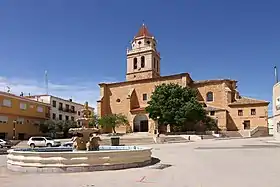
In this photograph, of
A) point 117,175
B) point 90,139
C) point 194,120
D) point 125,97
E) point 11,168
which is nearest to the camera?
point 117,175

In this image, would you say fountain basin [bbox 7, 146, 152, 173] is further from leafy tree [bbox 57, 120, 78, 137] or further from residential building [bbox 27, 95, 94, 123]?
residential building [bbox 27, 95, 94, 123]

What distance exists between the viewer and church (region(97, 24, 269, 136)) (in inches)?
2045

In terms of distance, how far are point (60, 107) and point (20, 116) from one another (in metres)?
11.9

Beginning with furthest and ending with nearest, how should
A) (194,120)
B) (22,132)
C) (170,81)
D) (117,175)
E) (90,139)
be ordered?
(170,81), (22,132), (194,120), (90,139), (117,175)

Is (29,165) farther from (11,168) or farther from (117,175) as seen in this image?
(117,175)

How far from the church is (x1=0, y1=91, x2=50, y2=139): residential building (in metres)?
11.7

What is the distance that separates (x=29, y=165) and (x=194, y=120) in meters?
37.7

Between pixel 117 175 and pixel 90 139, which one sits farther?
pixel 90 139

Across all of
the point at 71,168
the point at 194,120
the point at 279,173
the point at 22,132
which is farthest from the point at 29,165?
the point at 22,132

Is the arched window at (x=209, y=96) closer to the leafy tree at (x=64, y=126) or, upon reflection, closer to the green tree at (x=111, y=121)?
the green tree at (x=111, y=121)

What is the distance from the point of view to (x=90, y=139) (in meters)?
15.2


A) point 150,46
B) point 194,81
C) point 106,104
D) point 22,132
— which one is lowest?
point 22,132

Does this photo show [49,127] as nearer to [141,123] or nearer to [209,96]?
[141,123]

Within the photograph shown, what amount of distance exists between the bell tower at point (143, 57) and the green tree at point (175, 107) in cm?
1281
